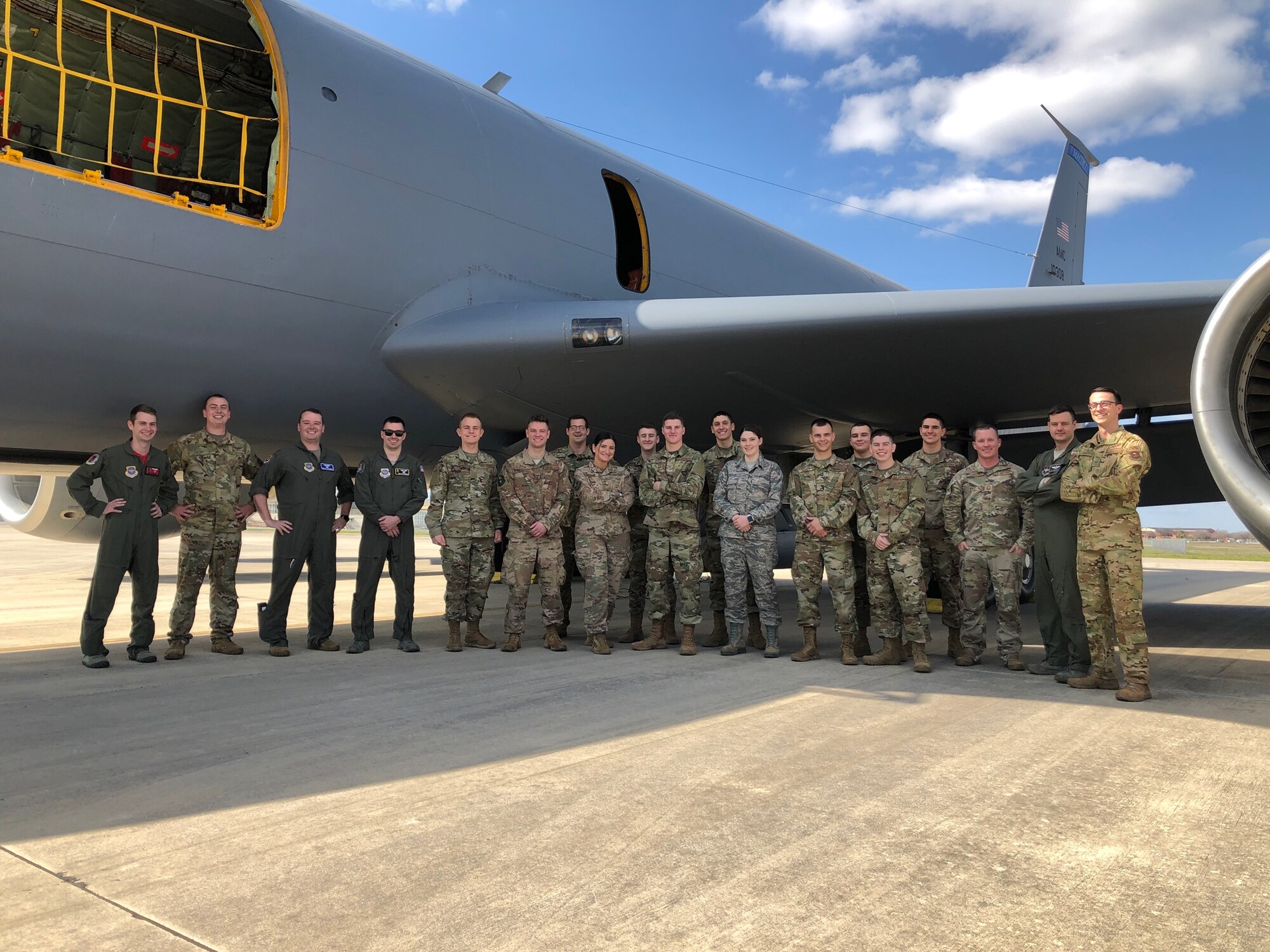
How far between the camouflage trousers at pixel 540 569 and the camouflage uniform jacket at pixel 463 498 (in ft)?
0.88

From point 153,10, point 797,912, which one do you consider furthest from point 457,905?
point 153,10

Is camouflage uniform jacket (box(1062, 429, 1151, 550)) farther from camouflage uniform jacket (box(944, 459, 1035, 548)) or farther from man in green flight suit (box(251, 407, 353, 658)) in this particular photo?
man in green flight suit (box(251, 407, 353, 658))

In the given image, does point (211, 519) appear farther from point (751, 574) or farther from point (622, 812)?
point (622, 812)

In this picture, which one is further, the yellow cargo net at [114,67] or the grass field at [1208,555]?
the grass field at [1208,555]

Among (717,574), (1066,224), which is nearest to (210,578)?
(717,574)

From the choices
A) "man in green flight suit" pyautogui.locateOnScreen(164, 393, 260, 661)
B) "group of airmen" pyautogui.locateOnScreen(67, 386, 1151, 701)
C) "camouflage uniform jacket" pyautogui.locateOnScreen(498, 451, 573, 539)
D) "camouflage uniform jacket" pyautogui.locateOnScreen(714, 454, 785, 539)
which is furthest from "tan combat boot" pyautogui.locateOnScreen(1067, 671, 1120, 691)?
"man in green flight suit" pyautogui.locateOnScreen(164, 393, 260, 661)

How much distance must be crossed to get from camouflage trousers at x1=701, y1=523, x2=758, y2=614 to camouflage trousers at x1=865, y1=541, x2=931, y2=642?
33.2 inches

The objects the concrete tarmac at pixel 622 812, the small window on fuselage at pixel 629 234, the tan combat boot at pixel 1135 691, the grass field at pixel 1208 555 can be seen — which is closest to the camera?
the concrete tarmac at pixel 622 812

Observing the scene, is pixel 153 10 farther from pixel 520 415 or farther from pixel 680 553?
pixel 680 553

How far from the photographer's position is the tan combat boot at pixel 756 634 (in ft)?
20.3

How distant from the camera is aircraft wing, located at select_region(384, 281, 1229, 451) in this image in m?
5.80

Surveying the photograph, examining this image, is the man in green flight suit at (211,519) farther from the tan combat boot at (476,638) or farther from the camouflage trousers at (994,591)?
the camouflage trousers at (994,591)

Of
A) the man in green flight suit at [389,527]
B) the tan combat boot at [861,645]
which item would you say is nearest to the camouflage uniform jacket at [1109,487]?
the tan combat boot at [861,645]

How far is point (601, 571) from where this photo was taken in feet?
20.0
